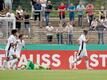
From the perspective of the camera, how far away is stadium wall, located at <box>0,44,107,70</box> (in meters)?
27.2

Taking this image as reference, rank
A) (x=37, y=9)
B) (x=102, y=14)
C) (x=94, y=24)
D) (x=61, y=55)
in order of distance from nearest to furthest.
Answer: (x=61, y=55)
(x=94, y=24)
(x=102, y=14)
(x=37, y=9)

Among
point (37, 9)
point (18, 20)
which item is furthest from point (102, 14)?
point (18, 20)

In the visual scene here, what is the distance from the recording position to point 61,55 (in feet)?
89.8

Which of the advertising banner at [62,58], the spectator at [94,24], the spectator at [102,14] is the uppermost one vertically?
the spectator at [102,14]

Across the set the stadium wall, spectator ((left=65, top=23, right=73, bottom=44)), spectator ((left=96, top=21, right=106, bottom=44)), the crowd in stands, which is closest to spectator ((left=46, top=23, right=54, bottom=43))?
the crowd in stands

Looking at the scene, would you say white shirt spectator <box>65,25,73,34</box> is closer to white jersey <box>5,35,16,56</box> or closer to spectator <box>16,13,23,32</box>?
spectator <box>16,13,23,32</box>

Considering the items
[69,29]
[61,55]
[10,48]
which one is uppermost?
[69,29]

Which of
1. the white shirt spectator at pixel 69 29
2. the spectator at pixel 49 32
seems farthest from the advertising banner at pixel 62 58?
the white shirt spectator at pixel 69 29

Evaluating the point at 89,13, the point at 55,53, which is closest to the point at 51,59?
the point at 55,53

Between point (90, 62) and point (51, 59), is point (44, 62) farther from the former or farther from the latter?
point (90, 62)

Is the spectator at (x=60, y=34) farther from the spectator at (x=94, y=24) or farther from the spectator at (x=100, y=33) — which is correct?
the spectator at (x=100, y=33)

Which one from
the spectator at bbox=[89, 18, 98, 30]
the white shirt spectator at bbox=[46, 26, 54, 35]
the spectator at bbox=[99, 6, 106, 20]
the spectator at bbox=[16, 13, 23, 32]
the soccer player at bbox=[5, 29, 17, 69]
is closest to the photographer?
the soccer player at bbox=[5, 29, 17, 69]

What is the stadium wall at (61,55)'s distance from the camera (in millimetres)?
27234

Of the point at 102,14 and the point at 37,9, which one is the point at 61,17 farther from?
the point at 102,14
